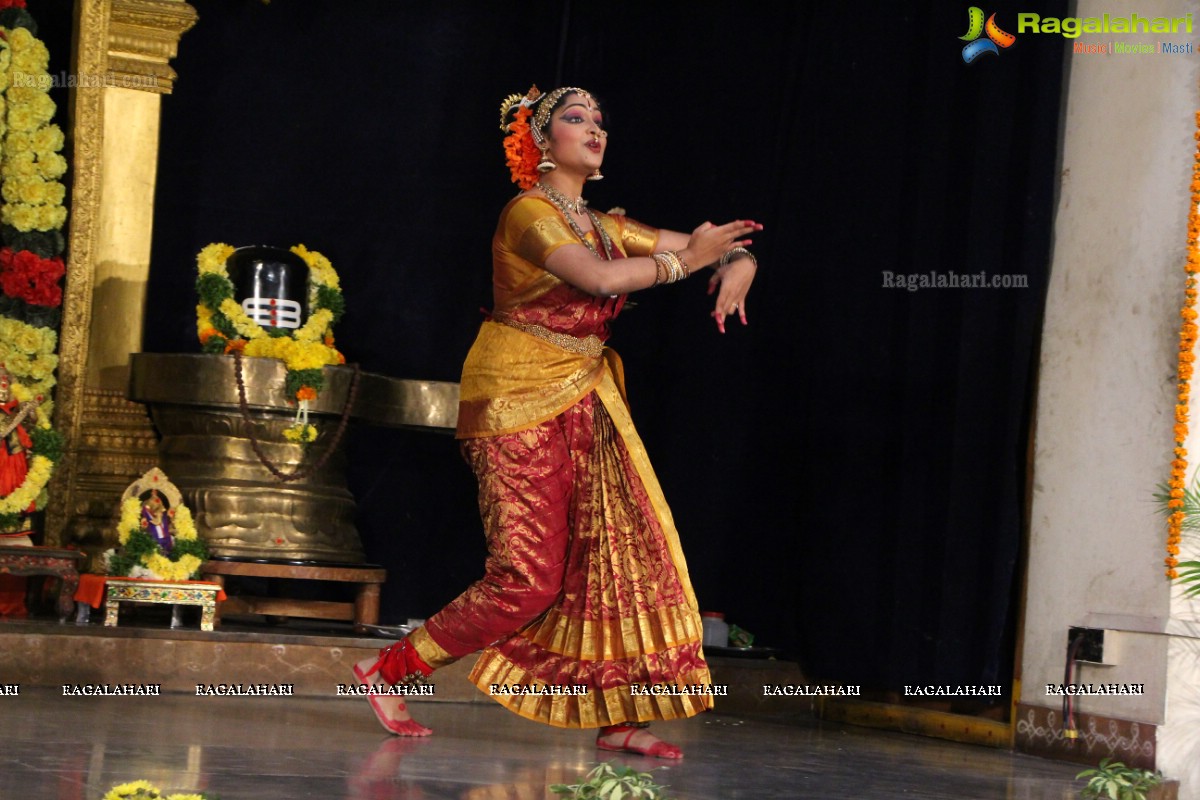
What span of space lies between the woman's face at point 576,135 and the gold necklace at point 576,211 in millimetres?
77

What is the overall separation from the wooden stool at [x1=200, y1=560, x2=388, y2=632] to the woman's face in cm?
223

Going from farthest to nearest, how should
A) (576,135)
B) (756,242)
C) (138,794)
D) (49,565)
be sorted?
(756,242) → (49,565) → (576,135) → (138,794)

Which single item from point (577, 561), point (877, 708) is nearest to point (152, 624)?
point (577, 561)

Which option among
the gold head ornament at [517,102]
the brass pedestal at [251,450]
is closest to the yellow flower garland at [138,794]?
the gold head ornament at [517,102]

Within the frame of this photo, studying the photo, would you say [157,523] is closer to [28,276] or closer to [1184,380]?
[28,276]

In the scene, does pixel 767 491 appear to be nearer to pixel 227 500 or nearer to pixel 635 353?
pixel 635 353

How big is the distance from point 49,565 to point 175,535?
43cm

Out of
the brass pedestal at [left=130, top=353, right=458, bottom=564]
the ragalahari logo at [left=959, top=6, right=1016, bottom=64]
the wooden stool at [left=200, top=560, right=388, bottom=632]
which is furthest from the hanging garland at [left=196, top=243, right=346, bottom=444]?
the ragalahari logo at [left=959, top=6, right=1016, bottom=64]

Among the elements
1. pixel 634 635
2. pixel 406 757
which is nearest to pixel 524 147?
pixel 634 635

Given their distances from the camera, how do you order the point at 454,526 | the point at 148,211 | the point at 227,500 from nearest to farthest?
the point at 227,500, the point at 148,211, the point at 454,526

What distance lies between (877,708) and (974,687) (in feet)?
1.89

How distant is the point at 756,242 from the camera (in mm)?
6090

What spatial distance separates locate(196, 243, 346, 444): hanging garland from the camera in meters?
5.66

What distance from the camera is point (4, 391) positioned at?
5348 mm
